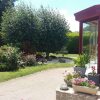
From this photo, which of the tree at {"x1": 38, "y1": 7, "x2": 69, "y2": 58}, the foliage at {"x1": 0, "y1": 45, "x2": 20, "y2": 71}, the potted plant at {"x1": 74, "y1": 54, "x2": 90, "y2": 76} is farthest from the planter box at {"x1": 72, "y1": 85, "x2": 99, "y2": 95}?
the tree at {"x1": 38, "y1": 7, "x2": 69, "y2": 58}

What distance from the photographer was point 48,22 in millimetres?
26312

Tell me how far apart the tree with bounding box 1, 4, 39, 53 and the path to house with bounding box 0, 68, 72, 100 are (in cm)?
997

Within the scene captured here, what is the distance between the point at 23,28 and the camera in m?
24.0

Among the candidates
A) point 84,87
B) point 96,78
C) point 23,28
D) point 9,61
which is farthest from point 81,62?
point 23,28

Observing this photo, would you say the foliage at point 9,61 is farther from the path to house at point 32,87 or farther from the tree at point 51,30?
the tree at point 51,30

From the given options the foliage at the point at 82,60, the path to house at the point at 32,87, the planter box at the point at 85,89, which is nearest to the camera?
the planter box at the point at 85,89

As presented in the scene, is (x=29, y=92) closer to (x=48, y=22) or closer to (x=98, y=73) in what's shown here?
(x=98, y=73)

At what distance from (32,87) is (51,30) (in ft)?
50.1

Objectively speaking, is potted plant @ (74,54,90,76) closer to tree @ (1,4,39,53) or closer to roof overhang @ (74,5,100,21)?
roof overhang @ (74,5,100,21)

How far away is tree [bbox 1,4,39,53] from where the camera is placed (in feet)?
78.4

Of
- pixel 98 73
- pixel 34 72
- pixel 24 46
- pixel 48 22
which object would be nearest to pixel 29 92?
pixel 98 73

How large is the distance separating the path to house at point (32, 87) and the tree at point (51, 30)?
468 inches

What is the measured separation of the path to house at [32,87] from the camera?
389 inches

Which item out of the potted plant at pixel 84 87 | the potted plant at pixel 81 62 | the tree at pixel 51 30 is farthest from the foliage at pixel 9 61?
the tree at pixel 51 30
